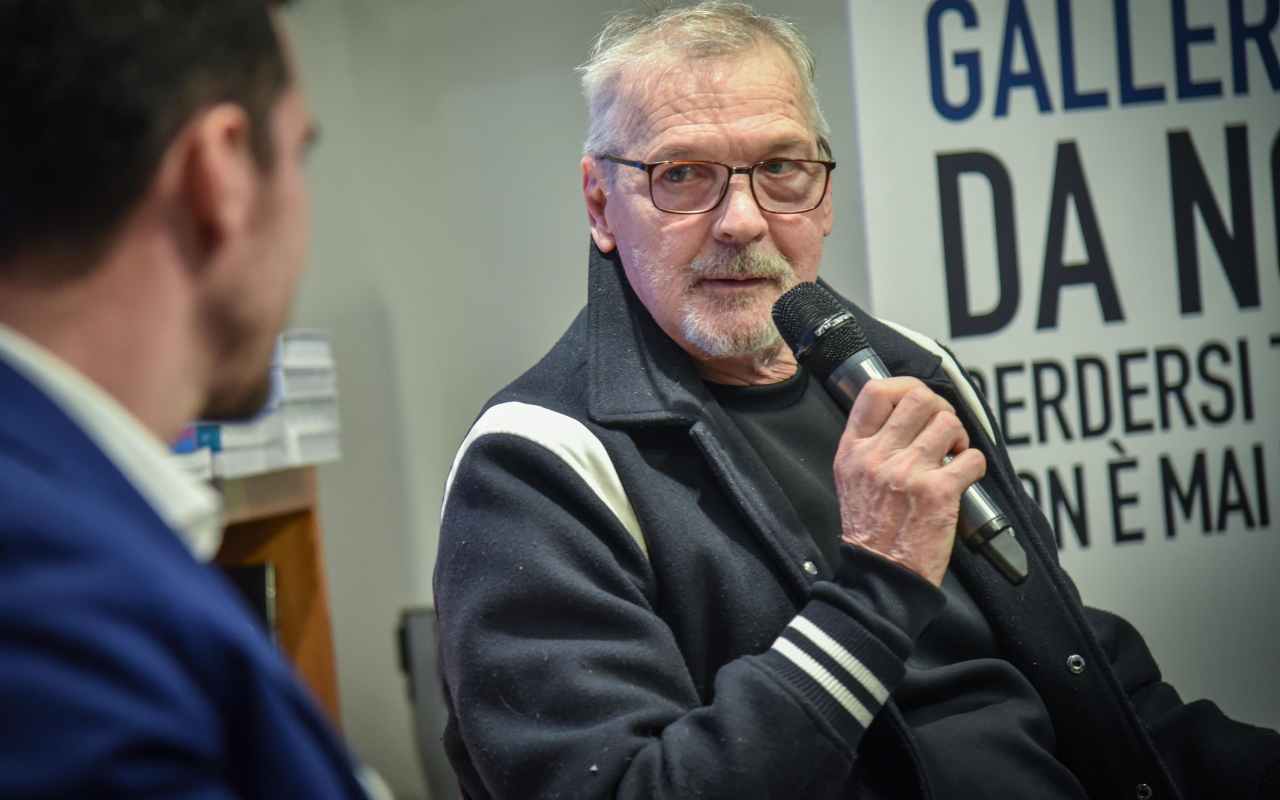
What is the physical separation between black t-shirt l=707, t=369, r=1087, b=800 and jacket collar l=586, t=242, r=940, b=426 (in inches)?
3.9

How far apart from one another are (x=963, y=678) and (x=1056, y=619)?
187mm

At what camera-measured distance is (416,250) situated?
3.54 m

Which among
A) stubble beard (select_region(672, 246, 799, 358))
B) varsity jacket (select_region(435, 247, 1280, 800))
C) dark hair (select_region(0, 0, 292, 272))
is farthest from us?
stubble beard (select_region(672, 246, 799, 358))

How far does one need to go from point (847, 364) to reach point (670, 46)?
1.78 ft

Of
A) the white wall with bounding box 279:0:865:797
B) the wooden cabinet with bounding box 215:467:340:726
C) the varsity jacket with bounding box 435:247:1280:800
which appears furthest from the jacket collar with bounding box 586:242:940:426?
the white wall with bounding box 279:0:865:797

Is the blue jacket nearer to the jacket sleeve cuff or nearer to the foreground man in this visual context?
the foreground man

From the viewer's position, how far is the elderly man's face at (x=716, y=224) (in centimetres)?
168

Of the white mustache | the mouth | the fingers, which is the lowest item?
the fingers

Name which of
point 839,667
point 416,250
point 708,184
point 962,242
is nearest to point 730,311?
point 708,184

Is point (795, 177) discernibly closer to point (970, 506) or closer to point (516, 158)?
point (970, 506)

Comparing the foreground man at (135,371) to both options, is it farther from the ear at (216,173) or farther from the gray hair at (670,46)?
the gray hair at (670,46)

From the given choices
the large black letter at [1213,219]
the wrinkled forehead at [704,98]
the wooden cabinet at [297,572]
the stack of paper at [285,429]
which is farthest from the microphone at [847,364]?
the wooden cabinet at [297,572]

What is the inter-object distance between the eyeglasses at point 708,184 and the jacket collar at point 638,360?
12 centimetres

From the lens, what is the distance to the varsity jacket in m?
1.29
